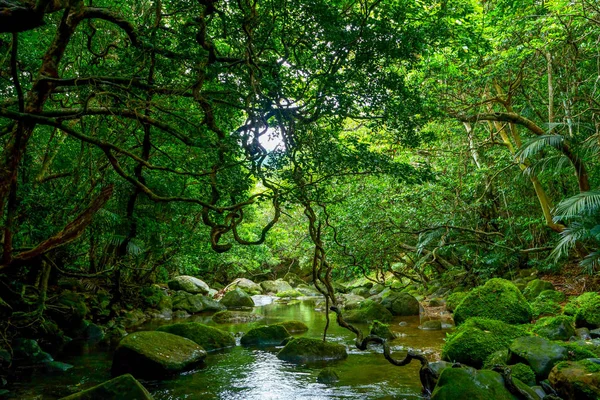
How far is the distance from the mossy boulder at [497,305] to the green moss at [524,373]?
3.57 m

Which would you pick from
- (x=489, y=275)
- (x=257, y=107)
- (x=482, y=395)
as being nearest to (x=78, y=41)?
(x=257, y=107)

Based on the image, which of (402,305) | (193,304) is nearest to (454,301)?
(402,305)

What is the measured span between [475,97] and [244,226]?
1042 centimetres

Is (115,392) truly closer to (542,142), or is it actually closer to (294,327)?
(294,327)

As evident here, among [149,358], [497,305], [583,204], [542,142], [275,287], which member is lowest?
[275,287]

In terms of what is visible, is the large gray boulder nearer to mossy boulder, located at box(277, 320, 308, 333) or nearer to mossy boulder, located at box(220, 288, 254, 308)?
mossy boulder, located at box(220, 288, 254, 308)

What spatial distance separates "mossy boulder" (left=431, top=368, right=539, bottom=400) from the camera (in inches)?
209

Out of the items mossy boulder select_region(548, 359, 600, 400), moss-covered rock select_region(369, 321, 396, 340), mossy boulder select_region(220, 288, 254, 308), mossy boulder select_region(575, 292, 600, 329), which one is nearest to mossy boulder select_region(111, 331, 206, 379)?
moss-covered rock select_region(369, 321, 396, 340)

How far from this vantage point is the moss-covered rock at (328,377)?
7.46 metres

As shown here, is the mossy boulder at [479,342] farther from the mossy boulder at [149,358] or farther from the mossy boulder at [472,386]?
the mossy boulder at [149,358]

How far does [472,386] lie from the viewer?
5.37 m

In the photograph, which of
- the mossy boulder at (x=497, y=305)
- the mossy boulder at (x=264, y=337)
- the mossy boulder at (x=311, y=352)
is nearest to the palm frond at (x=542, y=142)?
the mossy boulder at (x=497, y=305)

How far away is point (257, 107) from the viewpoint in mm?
6535

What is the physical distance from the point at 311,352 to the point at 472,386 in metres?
4.30
